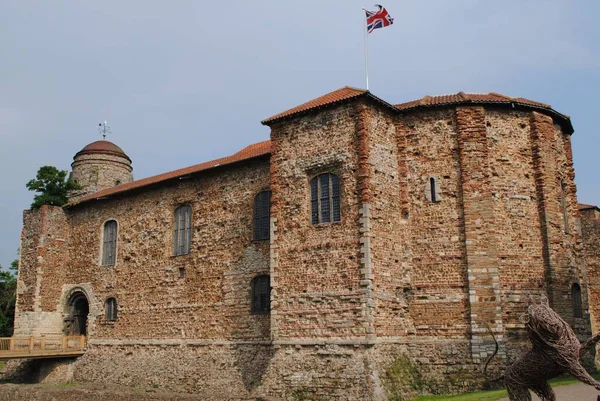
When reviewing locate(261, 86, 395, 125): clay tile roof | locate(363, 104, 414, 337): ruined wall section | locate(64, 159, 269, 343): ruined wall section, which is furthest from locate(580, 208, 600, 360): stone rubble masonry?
locate(64, 159, 269, 343): ruined wall section

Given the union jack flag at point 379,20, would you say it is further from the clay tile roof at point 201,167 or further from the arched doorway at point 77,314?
the arched doorway at point 77,314

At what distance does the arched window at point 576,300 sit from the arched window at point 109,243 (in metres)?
18.2

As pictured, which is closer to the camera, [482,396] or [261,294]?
[482,396]

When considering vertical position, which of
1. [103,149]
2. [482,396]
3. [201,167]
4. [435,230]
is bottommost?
[482,396]

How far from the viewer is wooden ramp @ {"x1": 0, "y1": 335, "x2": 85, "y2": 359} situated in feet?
82.6

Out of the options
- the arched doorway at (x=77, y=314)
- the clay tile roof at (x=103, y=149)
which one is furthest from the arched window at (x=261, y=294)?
the clay tile roof at (x=103, y=149)

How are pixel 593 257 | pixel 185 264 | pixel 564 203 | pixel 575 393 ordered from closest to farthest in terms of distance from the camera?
pixel 575 393, pixel 564 203, pixel 185 264, pixel 593 257

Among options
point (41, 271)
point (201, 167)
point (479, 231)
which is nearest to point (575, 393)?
point (479, 231)

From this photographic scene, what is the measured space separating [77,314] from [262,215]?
12220 millimetres

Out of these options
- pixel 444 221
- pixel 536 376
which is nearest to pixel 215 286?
pixel 444 221

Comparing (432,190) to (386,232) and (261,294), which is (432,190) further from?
(261,294)

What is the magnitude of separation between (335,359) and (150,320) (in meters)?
10.2

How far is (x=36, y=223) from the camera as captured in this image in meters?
29.5

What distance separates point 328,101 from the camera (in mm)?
19781
